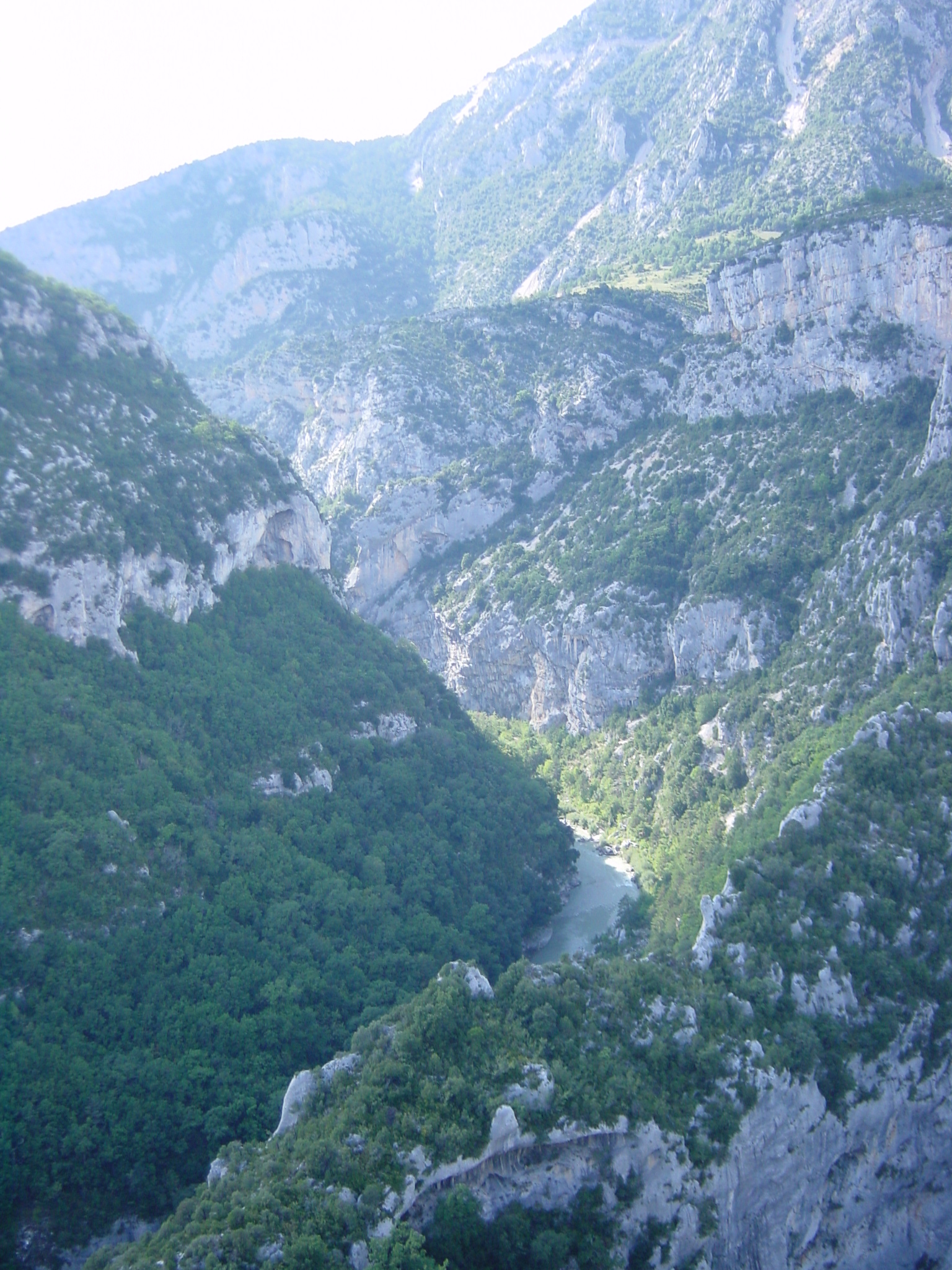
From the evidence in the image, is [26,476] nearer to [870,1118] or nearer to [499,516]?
[870,1118]

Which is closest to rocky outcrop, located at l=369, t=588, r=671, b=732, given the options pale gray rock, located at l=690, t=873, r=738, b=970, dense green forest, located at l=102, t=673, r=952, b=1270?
dense green forest, located at l=102, t=673, r=952, b=1270

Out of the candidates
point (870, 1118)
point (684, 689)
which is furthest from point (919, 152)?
point (870, 1118)

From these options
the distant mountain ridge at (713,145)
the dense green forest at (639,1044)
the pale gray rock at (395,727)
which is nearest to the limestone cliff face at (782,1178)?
the dense green forest at (639,1044)

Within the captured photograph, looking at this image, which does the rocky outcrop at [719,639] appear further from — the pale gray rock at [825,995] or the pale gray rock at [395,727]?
the pale gray rock at [825,995]

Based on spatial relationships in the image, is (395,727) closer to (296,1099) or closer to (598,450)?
(296,1099)

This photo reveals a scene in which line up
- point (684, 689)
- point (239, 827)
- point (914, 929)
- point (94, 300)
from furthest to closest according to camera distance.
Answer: point (684, 689) → point (94, 300) → point (239, 827) → point (914, 929)

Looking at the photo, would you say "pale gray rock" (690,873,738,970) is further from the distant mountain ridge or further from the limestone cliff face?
the distant mountain ridge
